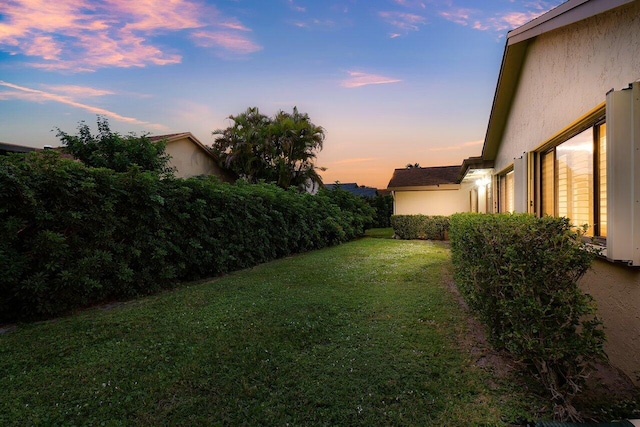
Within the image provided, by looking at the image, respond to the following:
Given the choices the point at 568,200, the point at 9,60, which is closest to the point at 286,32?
the point at 9,60

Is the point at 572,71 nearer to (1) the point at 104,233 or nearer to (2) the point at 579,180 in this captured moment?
(2) the point at 579,180

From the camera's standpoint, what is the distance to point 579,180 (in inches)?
179

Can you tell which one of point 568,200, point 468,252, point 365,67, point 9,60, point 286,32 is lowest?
point 468,252

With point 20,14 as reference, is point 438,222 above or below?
below

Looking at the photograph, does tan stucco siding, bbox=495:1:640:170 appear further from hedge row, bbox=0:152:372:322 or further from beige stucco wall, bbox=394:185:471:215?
beige stucco wall, bbox=394:185:471:215

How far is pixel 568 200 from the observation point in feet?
16.5

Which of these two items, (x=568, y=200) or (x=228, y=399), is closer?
(x=228, y=399)

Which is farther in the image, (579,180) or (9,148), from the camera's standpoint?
(9,148)

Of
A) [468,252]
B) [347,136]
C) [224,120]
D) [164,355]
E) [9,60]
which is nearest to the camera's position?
[164,355]

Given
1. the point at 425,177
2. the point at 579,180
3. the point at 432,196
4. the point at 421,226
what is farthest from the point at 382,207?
the point at 579,180

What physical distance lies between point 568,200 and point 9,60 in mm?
12892

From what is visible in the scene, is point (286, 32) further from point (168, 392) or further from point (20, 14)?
point (168, 392)

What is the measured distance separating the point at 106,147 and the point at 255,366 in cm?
1217

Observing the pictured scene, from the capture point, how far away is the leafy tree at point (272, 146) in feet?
85.1
